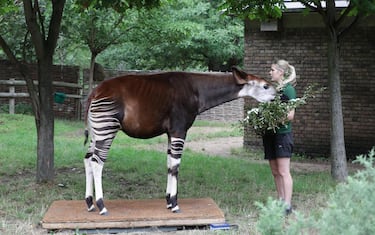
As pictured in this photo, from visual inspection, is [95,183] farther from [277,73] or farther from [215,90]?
[277,73]

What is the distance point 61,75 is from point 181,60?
611cm

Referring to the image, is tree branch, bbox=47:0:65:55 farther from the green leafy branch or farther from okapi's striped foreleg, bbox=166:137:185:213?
the green leafy branch

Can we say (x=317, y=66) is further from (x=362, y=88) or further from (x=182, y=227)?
(x=182, y=227)

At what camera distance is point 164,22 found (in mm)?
18016

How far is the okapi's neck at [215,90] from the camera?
6590 millimetres

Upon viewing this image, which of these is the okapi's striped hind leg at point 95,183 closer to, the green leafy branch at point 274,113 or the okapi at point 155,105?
the okapi at point 155,105

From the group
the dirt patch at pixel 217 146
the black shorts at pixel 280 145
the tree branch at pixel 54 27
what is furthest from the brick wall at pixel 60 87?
the black shorts at pixel 280 145

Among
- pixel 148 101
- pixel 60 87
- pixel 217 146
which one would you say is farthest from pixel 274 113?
pixel 60 87

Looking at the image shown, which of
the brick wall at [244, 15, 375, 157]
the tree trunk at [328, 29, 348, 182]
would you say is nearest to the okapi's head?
the tree trunk at [328, 29, 348, 182]

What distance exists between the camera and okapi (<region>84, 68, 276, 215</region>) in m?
6.26

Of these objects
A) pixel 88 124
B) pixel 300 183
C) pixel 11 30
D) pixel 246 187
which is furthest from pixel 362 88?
pixel 11 30

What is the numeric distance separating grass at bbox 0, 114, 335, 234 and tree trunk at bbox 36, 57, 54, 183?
25cm

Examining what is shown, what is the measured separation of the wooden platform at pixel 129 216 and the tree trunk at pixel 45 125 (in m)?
1.90

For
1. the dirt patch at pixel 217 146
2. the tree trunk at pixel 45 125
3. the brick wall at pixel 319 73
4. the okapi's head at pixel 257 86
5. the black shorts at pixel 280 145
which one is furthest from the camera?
the dirt patch at pixel 217 146
